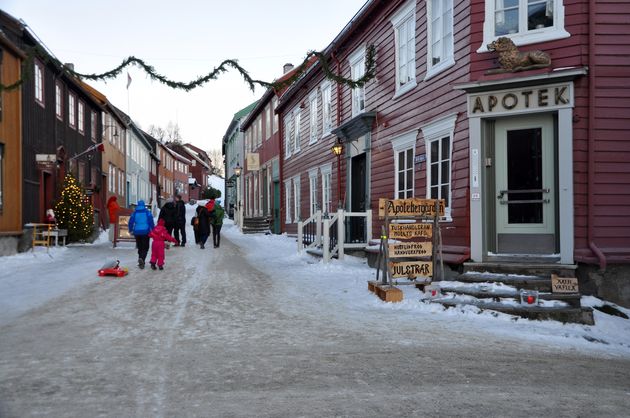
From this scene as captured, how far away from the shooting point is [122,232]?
63.4 ft

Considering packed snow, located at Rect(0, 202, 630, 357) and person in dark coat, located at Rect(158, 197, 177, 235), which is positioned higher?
person in dark coat, located at Rect(158, 197, 177, 235)

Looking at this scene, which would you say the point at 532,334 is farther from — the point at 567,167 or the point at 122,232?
the point at 122,232

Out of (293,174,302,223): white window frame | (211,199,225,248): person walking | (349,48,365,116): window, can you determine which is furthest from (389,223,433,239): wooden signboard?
(293,174,302,223): white window frame

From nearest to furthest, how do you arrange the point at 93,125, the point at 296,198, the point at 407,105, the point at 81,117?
the point at 407,105 < the point at 296,198 < the point at 81,117 < the point at 93,125

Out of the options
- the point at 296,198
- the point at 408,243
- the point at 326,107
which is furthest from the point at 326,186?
the point at 408,243

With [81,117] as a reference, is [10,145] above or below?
below

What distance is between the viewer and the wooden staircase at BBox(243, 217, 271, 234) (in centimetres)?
2714

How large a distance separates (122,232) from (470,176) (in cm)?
1369

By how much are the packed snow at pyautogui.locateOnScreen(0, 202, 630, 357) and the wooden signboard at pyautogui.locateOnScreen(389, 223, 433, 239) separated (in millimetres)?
914

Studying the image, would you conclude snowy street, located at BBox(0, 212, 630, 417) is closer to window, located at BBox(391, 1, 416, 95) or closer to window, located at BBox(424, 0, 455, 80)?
window, located at BBox(424, 0, 455, 80)

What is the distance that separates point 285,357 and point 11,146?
12823 millimetres

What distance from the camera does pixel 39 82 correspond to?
57.2 ft

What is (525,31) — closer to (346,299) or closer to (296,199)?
(346,299)

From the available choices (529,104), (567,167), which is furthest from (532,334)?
(529,104)
